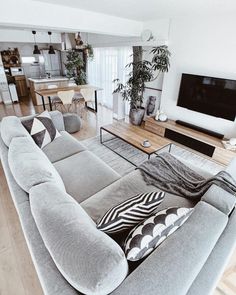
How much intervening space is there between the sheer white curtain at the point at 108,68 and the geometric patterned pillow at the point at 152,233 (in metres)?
4.59

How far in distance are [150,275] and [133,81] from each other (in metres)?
3.97

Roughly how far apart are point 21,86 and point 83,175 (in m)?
7.13

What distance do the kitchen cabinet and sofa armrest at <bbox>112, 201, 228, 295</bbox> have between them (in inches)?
318

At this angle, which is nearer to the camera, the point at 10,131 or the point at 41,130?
the point at 10,131

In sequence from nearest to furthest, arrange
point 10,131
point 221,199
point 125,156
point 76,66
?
1. point 221,199
2. point 10,131
3. point 125,156
4. point 76,66

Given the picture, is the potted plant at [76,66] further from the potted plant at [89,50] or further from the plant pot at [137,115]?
the plant pot at [137,115]

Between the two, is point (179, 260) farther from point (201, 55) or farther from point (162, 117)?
point (201, 55)

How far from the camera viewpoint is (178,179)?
1876mm

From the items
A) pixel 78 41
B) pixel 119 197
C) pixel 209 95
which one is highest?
pixel 78 41

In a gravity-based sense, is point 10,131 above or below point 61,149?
above

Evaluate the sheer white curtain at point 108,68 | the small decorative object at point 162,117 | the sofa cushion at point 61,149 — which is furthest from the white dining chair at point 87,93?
the sofa cushion at point 61,149

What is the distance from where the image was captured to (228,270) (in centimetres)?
154

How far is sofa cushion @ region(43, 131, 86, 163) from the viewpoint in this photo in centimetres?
232

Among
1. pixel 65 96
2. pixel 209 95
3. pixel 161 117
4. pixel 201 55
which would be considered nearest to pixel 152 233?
pixel 209 95
